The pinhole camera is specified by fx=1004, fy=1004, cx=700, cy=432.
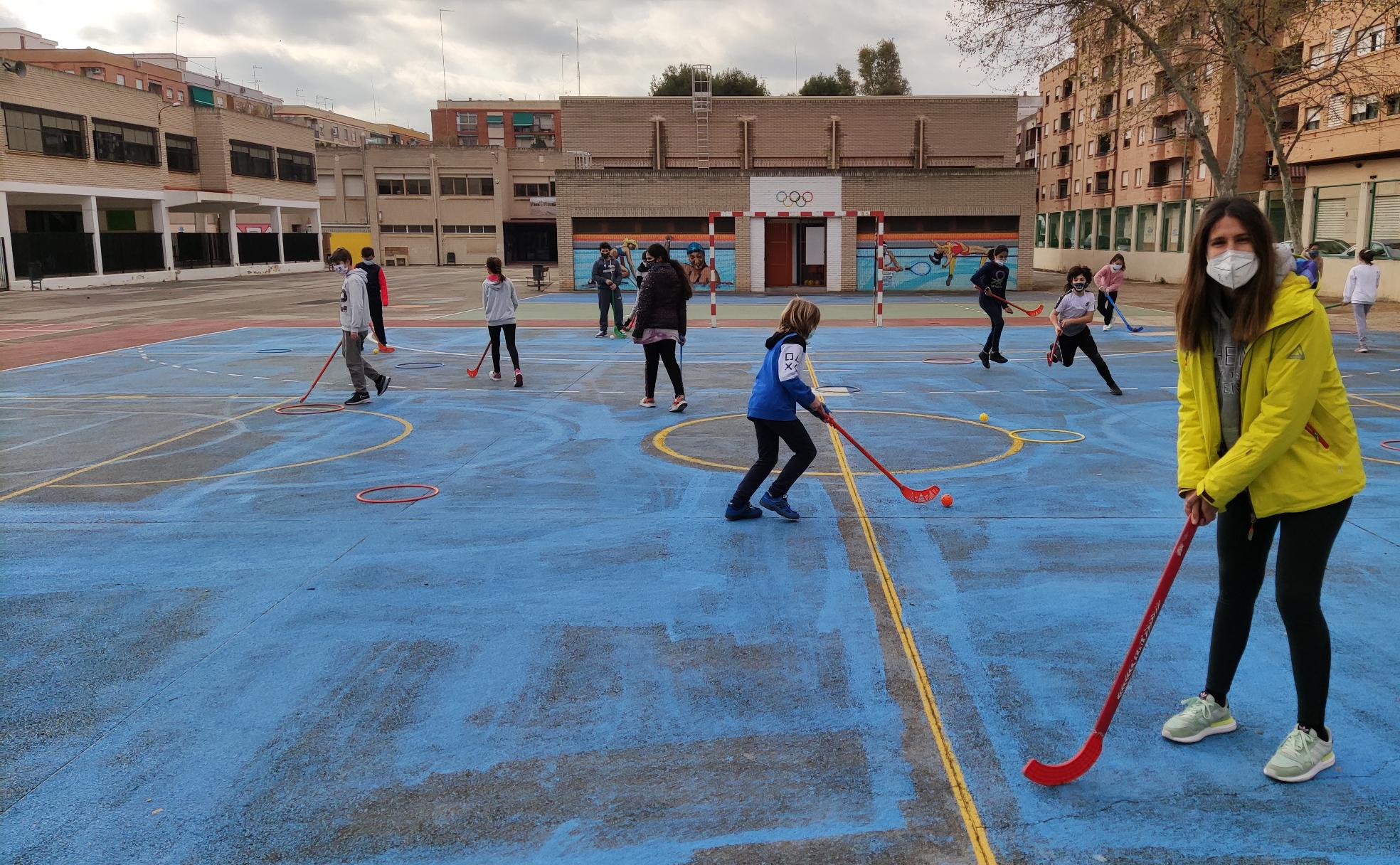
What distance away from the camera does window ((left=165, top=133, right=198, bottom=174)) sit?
174 ft

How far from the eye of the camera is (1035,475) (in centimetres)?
842

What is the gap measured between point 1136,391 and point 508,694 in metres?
11.0

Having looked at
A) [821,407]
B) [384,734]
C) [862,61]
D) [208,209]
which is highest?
[862,61]

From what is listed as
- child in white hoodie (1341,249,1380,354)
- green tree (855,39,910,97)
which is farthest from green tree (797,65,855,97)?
child in white hoodie (1341,249,1380,354)

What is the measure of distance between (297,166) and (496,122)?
29.8 meters

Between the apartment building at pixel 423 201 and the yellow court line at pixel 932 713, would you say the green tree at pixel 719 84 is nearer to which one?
the apartment building at pixel 423 201

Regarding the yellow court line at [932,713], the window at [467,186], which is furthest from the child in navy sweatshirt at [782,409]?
the window at [467,186]

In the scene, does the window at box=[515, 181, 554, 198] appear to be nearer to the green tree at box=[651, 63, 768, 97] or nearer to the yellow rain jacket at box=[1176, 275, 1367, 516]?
the green tree at box=[651, 63, 768, 97]

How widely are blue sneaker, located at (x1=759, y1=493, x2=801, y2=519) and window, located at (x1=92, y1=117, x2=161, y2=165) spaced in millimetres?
49783

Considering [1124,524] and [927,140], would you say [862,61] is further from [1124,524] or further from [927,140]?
[1124,524]

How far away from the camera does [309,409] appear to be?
471 inches

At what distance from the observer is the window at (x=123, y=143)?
46562 mm

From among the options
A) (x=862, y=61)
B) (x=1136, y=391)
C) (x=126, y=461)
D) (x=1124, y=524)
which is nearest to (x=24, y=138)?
(x=126, y=461)

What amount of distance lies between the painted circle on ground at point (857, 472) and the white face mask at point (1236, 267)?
4834mm
